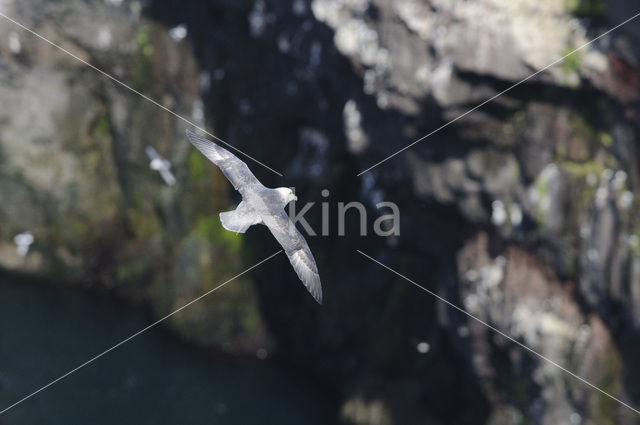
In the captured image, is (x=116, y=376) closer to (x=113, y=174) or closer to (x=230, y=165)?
Answer: (x=113, y=174)

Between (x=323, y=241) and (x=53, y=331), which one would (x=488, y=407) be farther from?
(x=53, y=331)

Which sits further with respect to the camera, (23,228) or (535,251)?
(23,228)

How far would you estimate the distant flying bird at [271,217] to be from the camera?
429 inches

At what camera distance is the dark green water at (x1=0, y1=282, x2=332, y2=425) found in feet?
66.2

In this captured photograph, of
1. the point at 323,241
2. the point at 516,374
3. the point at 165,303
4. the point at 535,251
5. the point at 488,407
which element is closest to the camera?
the point at 535,251

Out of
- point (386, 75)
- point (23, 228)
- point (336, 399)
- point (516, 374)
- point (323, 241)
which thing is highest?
point (386, 75)

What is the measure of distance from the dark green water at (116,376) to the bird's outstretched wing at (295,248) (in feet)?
34.5

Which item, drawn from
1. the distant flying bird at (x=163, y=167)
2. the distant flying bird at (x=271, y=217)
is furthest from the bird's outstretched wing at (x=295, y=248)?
the distant flying bird at (x=163, y=167)

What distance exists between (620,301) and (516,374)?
339 cm

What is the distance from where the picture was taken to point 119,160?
24.5 m

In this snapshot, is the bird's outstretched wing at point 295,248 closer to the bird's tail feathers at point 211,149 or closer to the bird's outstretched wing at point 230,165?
the bird's outstretched wing at point 230,165

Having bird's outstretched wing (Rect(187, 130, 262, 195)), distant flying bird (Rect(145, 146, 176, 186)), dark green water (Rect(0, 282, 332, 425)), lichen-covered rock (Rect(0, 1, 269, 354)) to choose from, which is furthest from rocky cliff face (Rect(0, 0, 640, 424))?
bird's outstretched wing (Rect(187, 130, 262, 195))

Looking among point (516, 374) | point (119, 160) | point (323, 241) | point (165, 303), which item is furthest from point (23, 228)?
point (516, 374)

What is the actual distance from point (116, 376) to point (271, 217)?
11991 millimetres
